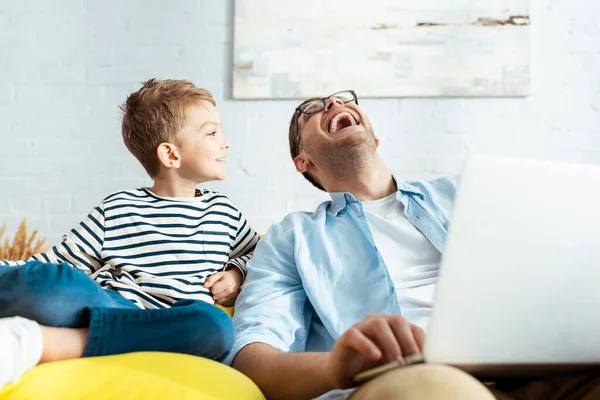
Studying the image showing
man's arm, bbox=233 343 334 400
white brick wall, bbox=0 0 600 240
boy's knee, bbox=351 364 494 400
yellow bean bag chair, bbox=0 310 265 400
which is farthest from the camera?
white brick wall, bbox=0 0 600 240

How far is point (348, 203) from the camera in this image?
157cm

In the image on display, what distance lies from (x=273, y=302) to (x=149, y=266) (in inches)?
14.4

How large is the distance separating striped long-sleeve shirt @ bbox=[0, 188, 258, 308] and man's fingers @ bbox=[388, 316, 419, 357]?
80 cm

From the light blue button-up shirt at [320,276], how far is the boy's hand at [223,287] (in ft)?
0.27

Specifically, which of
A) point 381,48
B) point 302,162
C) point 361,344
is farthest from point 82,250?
point 381,48

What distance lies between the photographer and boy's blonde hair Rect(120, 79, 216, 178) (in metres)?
1.78

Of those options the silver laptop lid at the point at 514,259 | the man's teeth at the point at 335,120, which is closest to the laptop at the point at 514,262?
the silver laptop lid at the point at 514,259

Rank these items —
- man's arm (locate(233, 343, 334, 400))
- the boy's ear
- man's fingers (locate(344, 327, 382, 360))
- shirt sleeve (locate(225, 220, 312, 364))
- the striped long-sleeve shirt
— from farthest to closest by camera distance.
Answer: the boy's ear
the striped long-sleeve shirt
shirt sleeve (locate(225, 220, 312, 364))
man's arm (locate(233, 343, 334, 400))
man's fingers (locate(344, 327, 382, 360))

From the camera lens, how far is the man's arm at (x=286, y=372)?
1033mm

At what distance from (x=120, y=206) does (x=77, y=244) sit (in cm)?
15

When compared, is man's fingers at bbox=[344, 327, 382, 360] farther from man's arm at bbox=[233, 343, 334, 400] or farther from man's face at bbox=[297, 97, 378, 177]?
man's face at bbox=[297, 97, 378, 177]

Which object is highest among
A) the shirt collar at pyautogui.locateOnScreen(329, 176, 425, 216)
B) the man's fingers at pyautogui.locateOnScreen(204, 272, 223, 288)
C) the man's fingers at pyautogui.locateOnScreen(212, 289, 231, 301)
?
the shirt collar at pyautogui.locateOnScreen(329, 176, 425, 216)

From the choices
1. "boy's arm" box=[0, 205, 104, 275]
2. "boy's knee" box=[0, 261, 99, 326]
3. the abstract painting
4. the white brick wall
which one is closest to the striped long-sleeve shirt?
"boy's arm" box=[0, 205, 104, 275]

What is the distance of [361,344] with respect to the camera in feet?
2.47
